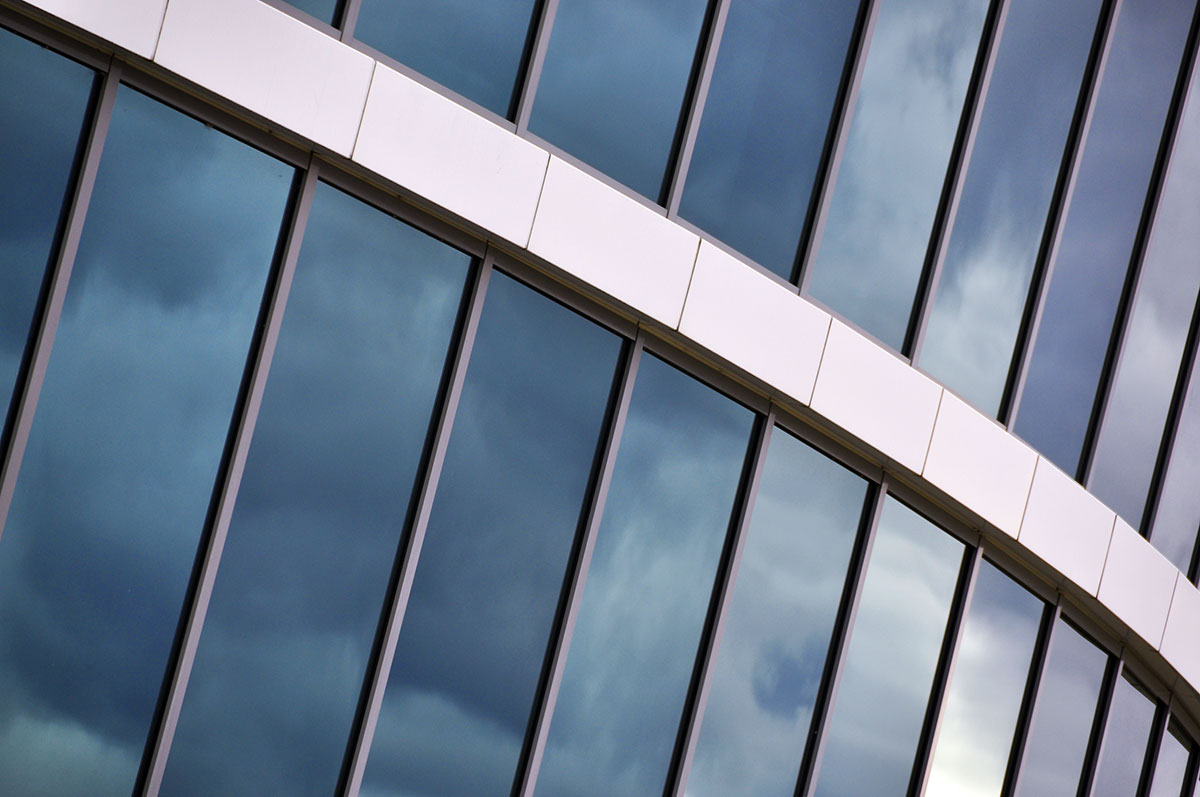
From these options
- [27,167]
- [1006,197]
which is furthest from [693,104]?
[27,167]

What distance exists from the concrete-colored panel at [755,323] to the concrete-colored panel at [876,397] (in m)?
0.17

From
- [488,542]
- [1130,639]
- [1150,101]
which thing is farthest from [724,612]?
[1150,101]

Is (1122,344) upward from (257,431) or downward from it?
upward

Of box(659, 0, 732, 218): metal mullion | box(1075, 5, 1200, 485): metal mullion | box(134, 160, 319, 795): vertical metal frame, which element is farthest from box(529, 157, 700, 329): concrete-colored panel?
box(1075, 5, 1200, 485): metal mullion

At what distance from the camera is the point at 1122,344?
42.9 ft

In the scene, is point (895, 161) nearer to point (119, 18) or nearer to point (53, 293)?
point (119, 18)

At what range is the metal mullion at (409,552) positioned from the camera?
30.0 feet

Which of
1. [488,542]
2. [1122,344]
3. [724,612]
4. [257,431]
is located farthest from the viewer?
[1122,344]

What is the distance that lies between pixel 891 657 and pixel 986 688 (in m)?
1.34

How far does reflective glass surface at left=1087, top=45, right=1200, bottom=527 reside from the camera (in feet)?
43.5

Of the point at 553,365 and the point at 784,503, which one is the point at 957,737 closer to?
the point at 784,503

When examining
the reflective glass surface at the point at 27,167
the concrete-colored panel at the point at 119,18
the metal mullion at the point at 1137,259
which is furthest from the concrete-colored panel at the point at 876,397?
the reflective glass surface at the point at 27,167

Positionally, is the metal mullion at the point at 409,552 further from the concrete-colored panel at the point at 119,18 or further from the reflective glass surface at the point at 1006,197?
the reflective glass surface at the point at 1006,197

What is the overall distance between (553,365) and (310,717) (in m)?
2.89
